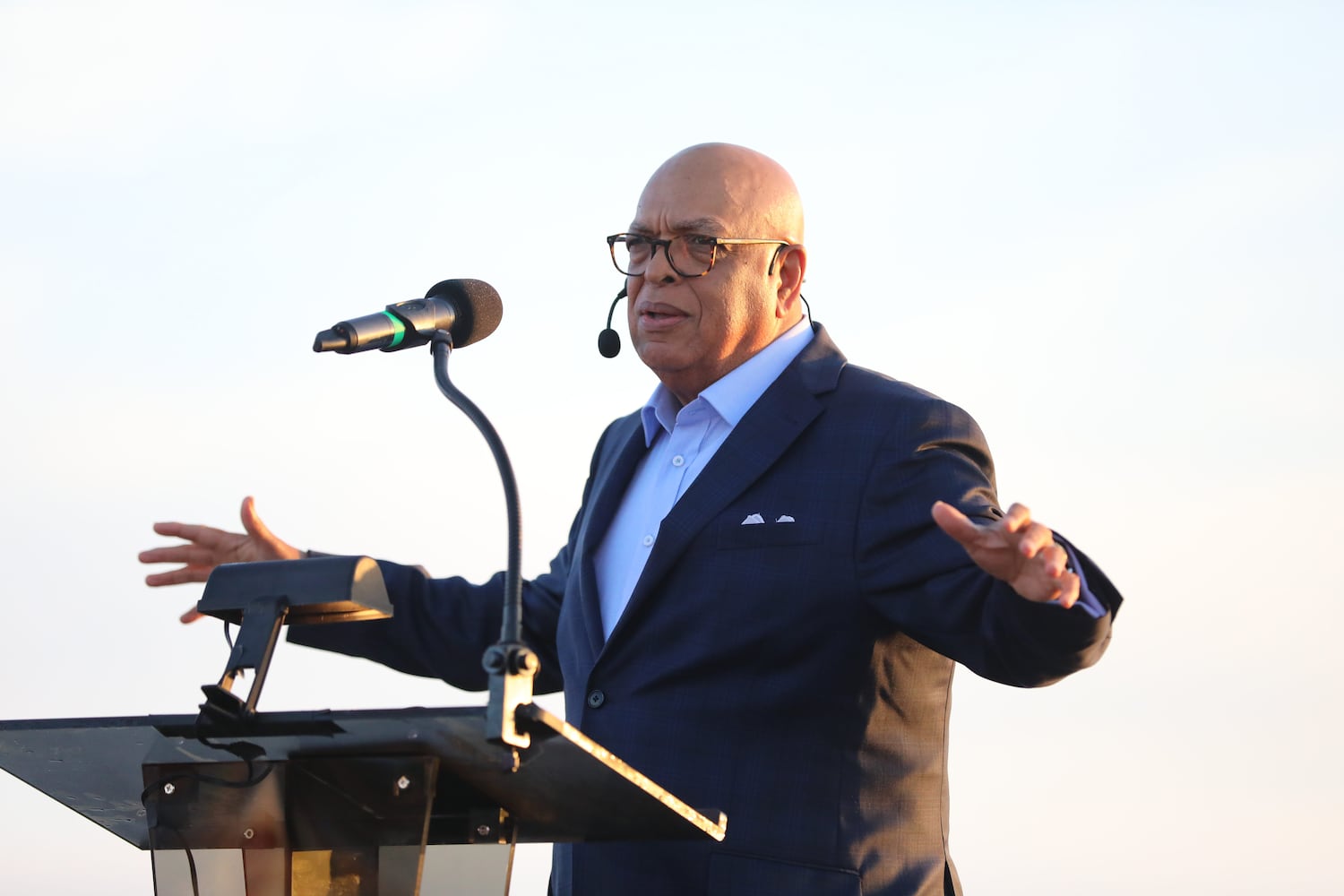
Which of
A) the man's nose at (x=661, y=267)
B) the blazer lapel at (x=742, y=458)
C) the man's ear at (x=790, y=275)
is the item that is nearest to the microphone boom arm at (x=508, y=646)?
the blazer lapel at (x=742, y=458)

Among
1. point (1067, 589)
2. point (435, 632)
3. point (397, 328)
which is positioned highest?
point (397, 328)

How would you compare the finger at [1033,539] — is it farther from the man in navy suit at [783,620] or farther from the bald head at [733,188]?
the bald head at [733,188]

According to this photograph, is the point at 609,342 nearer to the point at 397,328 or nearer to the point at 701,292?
the point at 701,292

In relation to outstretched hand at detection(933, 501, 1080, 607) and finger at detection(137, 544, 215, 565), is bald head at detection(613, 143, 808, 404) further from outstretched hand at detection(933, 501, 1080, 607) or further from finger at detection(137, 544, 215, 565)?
outstretched hand at detection(933, 501, 1080, 607)

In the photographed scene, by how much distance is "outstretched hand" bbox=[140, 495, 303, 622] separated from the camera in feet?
12.0

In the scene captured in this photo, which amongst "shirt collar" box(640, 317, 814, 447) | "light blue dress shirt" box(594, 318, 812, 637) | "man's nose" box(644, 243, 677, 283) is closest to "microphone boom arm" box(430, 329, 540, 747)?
"light blue dress shirt" box(594, 318, 812, 637)

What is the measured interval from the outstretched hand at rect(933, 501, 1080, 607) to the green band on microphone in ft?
3.37

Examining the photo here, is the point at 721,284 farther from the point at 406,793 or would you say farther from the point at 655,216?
the point at 406,793

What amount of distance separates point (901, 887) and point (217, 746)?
1425 mm

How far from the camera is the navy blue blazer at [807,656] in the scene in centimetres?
323

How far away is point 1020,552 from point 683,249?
1670 millimetres

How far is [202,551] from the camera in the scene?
12.1ft

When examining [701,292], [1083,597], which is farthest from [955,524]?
[701,292]

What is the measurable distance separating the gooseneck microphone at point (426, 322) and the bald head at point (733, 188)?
0.99m
